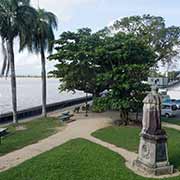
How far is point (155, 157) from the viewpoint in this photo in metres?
10.9

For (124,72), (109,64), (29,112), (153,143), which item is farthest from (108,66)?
(29,112)

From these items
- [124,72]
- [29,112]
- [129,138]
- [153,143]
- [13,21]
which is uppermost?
[13,21]

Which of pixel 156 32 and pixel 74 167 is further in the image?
pixel 156 32

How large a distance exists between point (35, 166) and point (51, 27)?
19.8m

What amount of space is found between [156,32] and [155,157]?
28914mm

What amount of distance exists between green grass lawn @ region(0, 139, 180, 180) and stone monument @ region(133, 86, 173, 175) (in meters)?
0.66

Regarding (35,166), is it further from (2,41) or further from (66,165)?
(2,41)

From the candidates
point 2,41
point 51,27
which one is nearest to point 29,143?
point 2,41

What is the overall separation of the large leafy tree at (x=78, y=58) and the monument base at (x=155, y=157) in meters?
11.7

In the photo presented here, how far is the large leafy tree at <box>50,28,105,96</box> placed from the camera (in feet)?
76.4

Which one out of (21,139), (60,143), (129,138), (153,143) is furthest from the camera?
(21,139)

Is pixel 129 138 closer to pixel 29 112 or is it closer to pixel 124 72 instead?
pixel 124 72

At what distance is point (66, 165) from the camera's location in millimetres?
11352

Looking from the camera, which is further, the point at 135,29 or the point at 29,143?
the point at 135,29
